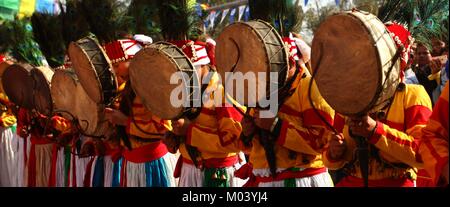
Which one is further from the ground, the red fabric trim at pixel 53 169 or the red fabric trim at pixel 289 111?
the red fabric trim at pixel 289 111

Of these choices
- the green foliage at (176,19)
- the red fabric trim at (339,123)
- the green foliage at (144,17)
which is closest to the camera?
the red fabric trim at (339,123)

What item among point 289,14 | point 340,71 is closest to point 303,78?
point 289,14

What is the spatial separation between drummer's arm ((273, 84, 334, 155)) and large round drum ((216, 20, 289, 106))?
263 mm

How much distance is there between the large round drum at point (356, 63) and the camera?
324cm

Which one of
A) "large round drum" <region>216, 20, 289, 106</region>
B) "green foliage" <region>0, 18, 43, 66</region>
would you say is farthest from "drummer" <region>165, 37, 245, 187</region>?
"green foliage" <region>0, 18, 43, 66</region>

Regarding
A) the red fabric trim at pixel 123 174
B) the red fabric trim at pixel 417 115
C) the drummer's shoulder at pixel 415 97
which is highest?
the drummer's shoulder at pixel 415 97

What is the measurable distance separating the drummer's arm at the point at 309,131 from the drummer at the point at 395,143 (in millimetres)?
226

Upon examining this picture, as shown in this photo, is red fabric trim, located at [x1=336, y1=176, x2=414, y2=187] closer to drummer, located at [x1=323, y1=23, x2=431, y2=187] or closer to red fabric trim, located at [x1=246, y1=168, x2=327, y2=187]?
drummer, located at [x1=323, y1=23, x2=431, y2=187]

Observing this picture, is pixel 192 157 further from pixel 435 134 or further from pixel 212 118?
pixel 435 134

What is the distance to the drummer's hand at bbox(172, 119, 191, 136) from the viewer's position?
16.2ft

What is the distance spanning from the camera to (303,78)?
433cm

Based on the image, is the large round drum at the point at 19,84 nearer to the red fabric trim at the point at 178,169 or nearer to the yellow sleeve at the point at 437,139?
the red fabric trim at the point at 178,169

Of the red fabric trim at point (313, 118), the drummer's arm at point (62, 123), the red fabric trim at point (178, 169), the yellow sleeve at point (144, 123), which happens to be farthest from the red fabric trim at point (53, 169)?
the red fabric trim at point (313, 118)

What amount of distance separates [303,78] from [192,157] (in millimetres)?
1252
